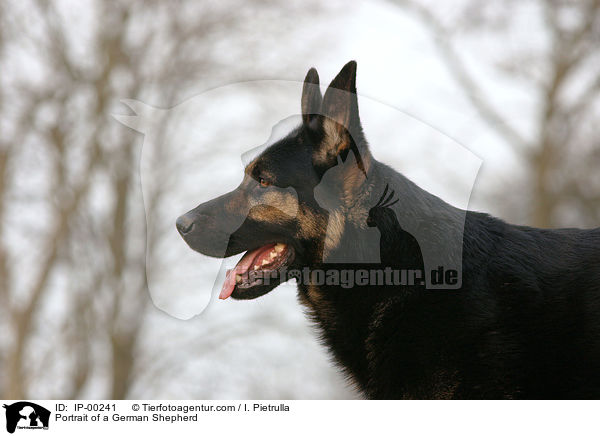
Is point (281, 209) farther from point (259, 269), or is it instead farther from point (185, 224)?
point (185, 224)

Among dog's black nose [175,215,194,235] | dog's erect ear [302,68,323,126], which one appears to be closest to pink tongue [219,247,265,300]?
dog's black nose [175,215,194,235]

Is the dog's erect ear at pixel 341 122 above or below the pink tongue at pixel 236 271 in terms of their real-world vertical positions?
above

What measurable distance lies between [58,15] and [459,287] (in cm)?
1580

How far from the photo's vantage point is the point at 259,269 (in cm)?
450

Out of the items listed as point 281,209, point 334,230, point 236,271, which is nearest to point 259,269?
point 236,271

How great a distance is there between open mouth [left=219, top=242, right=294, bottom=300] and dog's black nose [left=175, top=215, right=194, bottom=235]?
39 centimetres

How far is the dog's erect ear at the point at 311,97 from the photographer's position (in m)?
4.26
